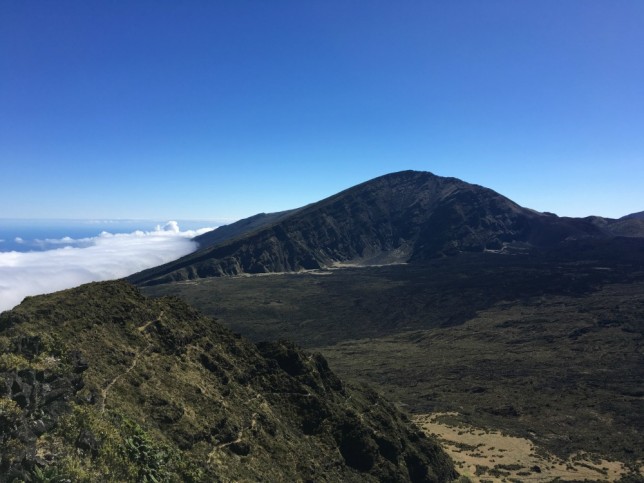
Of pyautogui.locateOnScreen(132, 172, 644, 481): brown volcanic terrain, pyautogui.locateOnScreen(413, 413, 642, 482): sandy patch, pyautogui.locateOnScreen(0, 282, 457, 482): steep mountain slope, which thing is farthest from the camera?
pyautogui.locateOnScreen(132, 172, 644, 481): brown volcanic terrain

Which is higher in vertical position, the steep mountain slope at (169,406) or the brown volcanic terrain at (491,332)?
the steep mountain slope at (169,406)

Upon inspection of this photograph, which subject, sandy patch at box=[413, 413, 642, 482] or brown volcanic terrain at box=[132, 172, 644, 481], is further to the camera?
brown volcanic terrain at box=[132, 172, 644, 481]

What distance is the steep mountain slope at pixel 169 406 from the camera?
14.8m

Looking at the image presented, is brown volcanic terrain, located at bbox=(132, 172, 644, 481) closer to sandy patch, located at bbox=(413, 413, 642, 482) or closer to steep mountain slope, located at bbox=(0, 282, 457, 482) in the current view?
sandy patch, located at bbox=(413, 413, 642, 482)

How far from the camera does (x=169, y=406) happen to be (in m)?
21.3

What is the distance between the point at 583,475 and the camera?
38781mm

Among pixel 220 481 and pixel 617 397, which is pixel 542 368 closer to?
pixel 617 397

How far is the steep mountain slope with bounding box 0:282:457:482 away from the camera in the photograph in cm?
1484

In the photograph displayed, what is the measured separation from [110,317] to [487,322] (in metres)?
101

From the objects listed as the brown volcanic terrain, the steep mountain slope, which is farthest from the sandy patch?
the steep mountain slope

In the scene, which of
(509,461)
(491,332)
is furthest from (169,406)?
(491,332)

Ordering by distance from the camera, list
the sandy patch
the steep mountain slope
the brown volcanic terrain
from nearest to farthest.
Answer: the steep mountain slope < the sandy patch < the brown volcanic terrain

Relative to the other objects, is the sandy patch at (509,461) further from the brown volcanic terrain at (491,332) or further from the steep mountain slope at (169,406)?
the steep mountain slope at (169,406)

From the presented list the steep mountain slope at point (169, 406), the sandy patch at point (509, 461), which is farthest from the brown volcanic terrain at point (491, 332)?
the steep mountain slope at point (169, 406)
